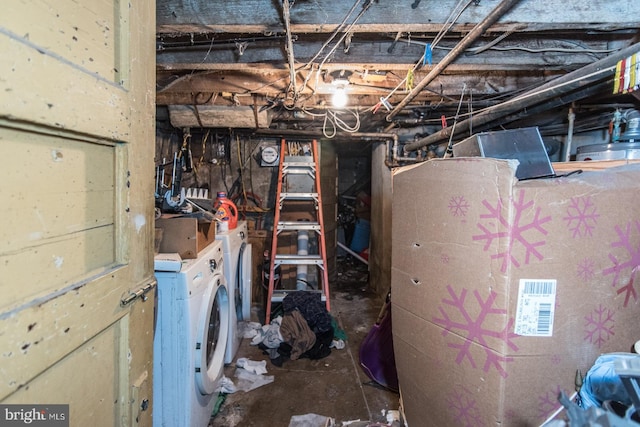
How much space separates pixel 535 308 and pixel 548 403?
10.6 inches

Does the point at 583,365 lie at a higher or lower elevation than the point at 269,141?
lower

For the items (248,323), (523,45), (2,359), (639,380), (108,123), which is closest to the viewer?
(2,359)

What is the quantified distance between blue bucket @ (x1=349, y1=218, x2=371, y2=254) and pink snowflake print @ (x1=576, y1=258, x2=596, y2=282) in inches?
168

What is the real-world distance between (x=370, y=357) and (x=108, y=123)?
205cm

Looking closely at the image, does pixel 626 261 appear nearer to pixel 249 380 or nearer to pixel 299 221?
pixel 249 380

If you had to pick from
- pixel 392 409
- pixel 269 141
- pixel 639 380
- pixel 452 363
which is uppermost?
pixel 269 141

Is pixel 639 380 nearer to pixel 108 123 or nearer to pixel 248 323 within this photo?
pixel 108 123

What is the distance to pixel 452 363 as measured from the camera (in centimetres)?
93

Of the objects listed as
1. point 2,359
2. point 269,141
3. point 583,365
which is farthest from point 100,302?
point 269,141

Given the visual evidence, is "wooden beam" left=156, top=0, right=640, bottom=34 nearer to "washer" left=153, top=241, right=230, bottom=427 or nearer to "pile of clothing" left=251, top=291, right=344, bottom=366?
"washer" left=153, top=241, right=230, bottom=427

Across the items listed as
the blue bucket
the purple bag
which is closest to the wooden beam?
the purple bag

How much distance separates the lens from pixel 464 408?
901 mm

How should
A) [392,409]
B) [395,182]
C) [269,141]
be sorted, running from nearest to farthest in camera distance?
[395,182] → [392,409] → [269,141]

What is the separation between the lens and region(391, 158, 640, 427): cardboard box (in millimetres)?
790
